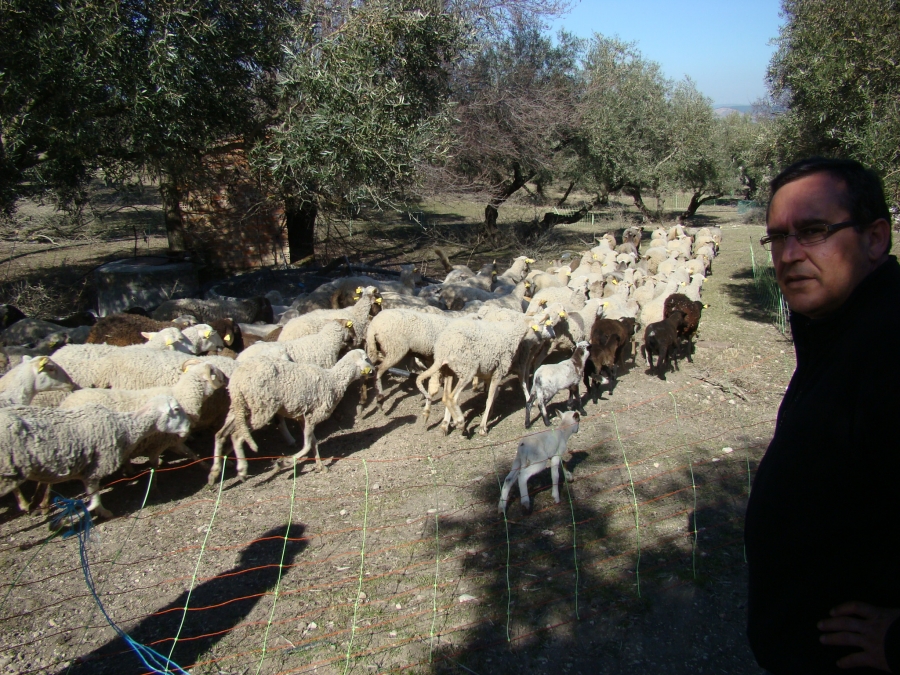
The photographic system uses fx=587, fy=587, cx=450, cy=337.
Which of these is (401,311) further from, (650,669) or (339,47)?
(650,669)

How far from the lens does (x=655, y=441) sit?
7277 mm

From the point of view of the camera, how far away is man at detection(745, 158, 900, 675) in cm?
156

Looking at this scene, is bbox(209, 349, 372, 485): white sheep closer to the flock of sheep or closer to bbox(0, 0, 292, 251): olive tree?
the flock of sheep

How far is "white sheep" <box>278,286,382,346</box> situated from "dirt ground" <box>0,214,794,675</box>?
1.89 m

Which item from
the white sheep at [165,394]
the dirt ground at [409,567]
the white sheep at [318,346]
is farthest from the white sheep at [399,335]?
the white sheep at [165,394]

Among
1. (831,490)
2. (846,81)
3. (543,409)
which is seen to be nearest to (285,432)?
(543,409)

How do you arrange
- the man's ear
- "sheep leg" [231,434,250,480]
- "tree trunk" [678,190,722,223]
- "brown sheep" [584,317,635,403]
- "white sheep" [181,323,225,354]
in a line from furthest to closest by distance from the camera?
"tree trunk" [678,190,722,223]
"brown sheep" [584,317,635,403]
"white sheep" [181,323,225,354]
"sheep leg" [231,434,250,480]
the man's ear

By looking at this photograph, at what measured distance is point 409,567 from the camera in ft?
16.1

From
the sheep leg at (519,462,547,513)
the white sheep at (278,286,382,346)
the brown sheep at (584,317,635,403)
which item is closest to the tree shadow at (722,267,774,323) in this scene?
the brown sheep at (584,317,635,403)

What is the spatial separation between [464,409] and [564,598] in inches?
169

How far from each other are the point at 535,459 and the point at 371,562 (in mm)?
1823

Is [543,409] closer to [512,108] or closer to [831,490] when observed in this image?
[831,490]

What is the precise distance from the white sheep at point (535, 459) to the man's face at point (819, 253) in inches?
157

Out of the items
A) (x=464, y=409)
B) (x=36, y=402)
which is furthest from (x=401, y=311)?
(x=36, y=402)
